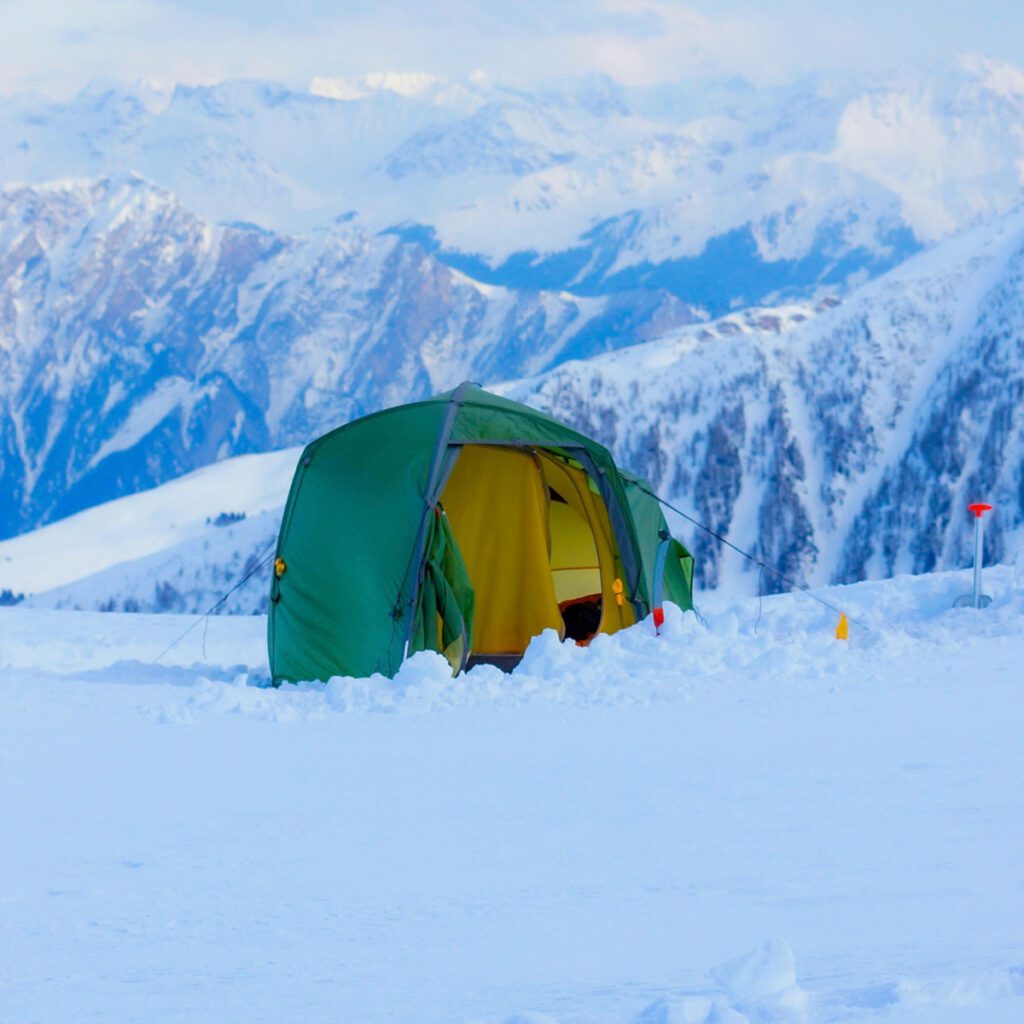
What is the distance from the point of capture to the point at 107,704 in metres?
12.2

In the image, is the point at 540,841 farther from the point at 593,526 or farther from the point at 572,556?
the point at 572,556

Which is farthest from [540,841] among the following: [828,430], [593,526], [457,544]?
[828,430]

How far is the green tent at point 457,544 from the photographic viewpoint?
14195mm

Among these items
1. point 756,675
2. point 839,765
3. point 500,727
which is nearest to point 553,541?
point 756,675

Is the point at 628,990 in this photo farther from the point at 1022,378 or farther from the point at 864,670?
the point at 1022,378

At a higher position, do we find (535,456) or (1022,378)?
(535,456)

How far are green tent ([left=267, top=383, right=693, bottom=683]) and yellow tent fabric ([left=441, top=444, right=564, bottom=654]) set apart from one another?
0.02 meters

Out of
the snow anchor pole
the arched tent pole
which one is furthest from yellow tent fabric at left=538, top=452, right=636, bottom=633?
the snow anchor pole

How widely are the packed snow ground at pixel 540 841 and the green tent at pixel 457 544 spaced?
1.18m

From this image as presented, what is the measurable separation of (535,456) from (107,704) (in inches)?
244

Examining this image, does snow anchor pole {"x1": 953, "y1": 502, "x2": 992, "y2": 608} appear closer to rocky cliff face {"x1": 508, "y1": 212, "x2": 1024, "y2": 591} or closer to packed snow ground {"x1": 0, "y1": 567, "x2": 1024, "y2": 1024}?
packed snow ground {"x1": 0, "y1": 567, "x2": 1024, "y2": 1024}

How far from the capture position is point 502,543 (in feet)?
54.1

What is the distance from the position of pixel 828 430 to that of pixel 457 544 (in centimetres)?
16471

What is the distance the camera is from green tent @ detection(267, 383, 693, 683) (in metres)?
14.2
